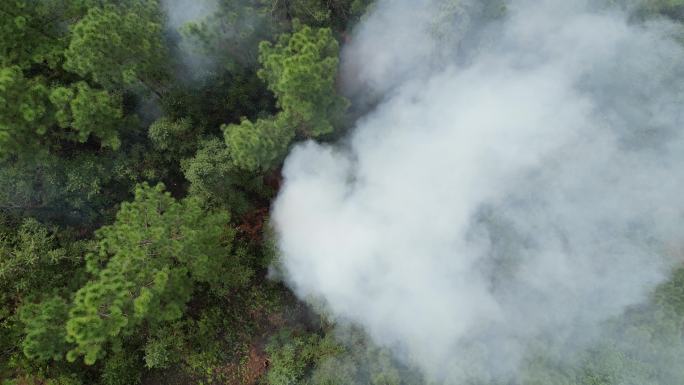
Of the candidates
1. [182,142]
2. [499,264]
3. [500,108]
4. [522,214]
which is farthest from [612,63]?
[182,142]

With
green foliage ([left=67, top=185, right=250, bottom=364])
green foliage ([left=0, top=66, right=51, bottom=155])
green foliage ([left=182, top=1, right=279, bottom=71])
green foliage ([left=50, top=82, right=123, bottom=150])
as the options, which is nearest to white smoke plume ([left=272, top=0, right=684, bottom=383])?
green foliage ([left=67, top=185, right=250, bottom=364])

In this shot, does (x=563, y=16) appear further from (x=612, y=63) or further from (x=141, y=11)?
(x=141, y=11)

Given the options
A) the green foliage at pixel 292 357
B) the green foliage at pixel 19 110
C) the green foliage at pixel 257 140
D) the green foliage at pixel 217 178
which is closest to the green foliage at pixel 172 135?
the green foliage at pixel 217 178

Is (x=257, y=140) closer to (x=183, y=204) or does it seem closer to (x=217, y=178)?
(x=217, y=178)

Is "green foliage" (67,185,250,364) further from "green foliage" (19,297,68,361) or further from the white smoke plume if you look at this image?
the white smoke plume

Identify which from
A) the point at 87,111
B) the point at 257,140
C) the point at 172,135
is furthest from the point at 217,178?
the point at 87,111
